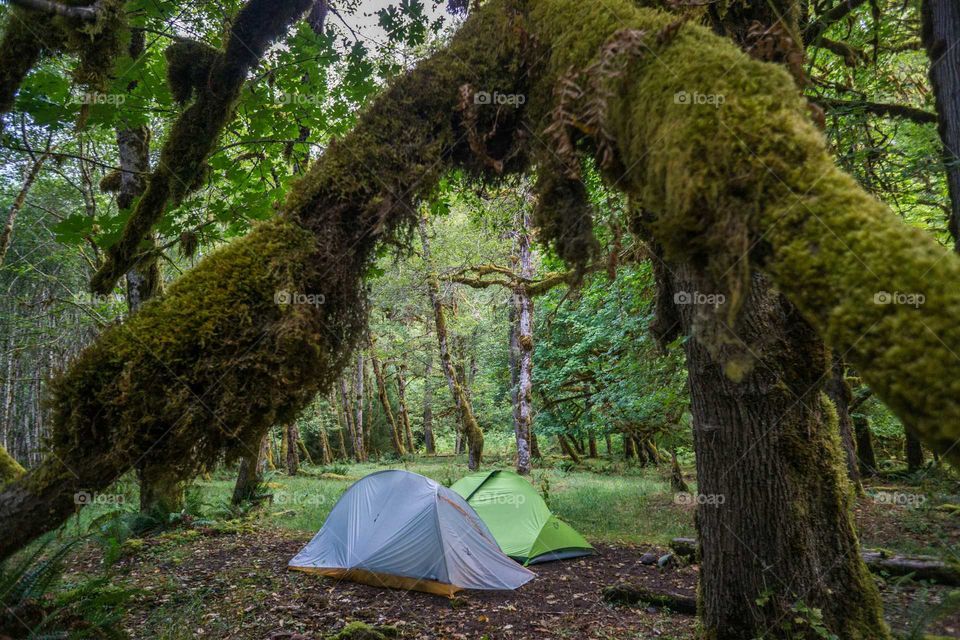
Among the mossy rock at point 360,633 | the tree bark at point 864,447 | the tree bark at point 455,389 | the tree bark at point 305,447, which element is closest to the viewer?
the mossy rock at point 360,633

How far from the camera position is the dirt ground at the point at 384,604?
16.6 feet

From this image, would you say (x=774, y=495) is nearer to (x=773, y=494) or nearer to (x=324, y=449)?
(x=773, y=494)

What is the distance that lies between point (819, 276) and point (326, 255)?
1.64 m

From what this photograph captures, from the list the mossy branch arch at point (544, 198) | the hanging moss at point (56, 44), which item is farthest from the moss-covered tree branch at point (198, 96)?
the mossy branch arch at point (544, 198)

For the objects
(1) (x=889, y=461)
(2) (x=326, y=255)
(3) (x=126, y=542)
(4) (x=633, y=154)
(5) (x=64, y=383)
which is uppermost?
(4) (x=633, y=154)

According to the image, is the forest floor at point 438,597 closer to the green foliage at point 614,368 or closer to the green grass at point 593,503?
the green grass at point 593,503

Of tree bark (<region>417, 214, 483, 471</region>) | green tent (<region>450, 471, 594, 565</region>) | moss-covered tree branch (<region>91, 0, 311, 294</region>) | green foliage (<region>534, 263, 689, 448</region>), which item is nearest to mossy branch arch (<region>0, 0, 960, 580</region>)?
moss-covered tree branch (<region>91, 0, 311, 294</region>)

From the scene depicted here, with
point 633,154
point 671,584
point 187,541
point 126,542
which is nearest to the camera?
point 633,154

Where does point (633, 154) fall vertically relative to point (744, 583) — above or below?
above

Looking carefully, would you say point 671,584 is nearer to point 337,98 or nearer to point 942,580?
point 942,580

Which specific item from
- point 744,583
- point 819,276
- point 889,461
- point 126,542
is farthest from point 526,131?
point 889,461

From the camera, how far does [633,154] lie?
1.59m

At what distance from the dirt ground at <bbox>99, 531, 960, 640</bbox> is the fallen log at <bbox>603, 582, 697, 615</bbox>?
11 centimetres

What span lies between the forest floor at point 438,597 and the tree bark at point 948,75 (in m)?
3.15
